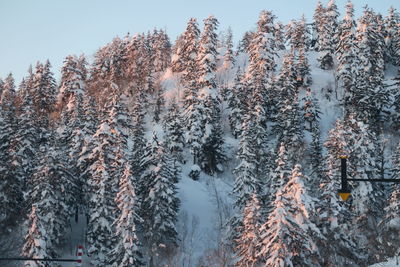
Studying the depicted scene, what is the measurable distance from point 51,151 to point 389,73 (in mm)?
64651

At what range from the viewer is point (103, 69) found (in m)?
86.7

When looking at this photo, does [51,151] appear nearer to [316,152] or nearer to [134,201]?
[134,201]

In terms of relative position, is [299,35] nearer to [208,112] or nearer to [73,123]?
[208,112]

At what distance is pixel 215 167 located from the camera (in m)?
59.2

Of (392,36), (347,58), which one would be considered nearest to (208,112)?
(347,58)

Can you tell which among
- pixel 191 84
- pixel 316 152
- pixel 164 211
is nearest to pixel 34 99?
pixel 191 84

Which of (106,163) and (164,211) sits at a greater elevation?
(106,163)

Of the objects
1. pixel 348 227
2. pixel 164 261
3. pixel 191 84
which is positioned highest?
pixel 191 84

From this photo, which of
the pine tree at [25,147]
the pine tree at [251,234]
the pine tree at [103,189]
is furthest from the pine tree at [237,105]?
the pine tree at [251,234]

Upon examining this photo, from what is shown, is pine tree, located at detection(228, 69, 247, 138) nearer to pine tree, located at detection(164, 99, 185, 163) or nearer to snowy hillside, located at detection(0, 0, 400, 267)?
snowy hillside, located at detection(0, 0, 400, 267)

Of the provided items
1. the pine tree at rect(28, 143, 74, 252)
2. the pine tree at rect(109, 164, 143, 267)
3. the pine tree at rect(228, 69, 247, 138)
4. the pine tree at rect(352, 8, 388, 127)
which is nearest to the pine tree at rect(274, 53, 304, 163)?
the pine tree at rect(228, 69, 247, 138)

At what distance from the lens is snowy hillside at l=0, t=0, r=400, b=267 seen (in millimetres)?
31625

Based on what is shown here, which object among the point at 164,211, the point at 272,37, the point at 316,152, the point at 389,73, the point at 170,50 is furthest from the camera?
the point at 170,50

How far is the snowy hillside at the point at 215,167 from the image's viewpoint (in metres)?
31.6
